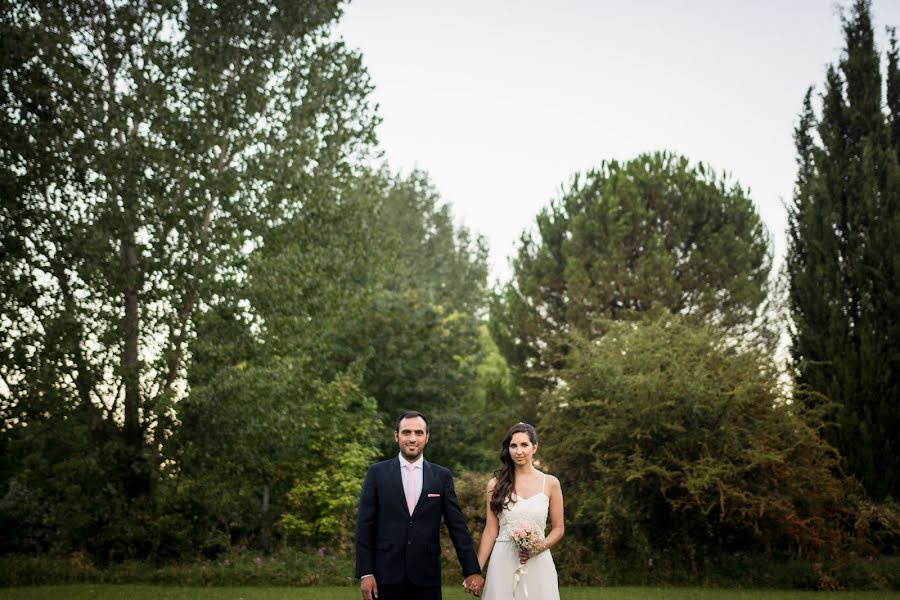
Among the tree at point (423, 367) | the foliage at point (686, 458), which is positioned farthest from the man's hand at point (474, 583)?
the tree at point (423, 367)

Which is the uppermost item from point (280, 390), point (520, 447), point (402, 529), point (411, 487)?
point (280, 390)

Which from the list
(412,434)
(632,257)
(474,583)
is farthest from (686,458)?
(632,257)

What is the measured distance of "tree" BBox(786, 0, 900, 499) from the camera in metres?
19.2

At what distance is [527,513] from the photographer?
6.54 metres

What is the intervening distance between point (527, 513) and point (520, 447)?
0.50 m

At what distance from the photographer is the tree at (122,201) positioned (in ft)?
51.0

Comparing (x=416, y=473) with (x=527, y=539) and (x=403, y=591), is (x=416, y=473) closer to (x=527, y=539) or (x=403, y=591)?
(x=403, y=591)

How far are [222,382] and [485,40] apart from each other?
27.6 feet

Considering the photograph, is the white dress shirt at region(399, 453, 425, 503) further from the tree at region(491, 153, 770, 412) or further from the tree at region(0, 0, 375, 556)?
the tree at region(491, 153, 770, 412)

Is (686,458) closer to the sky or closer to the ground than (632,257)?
closer to the ground

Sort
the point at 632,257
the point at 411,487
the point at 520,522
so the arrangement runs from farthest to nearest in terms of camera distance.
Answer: the point at 632,257 < the point at 520,522 < the point at 411,487

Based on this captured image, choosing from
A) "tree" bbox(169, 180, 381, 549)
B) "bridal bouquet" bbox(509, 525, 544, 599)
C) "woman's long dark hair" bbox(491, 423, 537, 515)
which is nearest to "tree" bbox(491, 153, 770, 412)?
"tree" bbox(169, 180, 381, 549)

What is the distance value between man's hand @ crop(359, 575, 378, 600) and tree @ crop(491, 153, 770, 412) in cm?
1992

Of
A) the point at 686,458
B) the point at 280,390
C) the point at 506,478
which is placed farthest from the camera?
the point at 280,390
